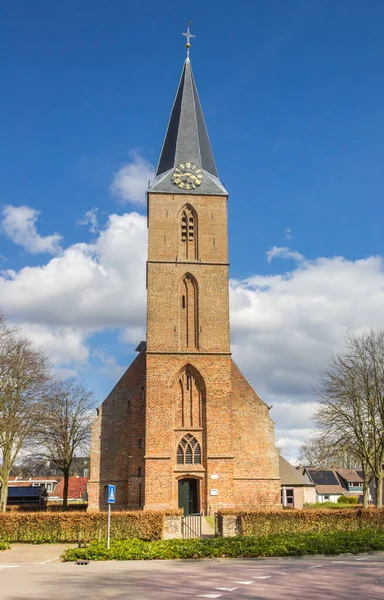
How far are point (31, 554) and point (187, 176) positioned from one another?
24924 millimetres

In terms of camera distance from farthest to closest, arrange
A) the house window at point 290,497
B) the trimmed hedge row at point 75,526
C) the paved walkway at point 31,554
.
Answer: the house window at point 290,497 < the trimmed hedge row at point 75,526 < the paved walkway at point 31,554

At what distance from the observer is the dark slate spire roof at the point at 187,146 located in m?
37.5

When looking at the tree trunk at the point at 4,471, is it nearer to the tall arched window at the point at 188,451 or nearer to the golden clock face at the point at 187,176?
the tall arched window at the point at 188,451

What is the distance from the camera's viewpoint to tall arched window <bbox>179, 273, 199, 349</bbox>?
34562mm

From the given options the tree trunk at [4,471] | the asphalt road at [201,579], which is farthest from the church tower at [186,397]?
the asphalt road at [201,579]

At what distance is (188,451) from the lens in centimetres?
3294

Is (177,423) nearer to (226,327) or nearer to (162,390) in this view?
(162,390)

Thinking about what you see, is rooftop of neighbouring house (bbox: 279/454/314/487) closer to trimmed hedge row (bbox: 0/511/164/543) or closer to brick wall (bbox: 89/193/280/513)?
brick wall (bbox: 89/193/280/513)

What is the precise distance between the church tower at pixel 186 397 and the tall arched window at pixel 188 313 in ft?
0.19

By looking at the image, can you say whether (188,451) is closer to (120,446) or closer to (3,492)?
(120,446)

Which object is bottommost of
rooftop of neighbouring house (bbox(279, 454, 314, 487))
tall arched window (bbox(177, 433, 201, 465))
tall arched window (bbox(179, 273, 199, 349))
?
rooftop of neighbouring house (bbox(279, 454, 314, 487))

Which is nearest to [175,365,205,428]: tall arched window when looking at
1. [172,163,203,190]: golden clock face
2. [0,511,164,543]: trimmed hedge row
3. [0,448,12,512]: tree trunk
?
[0,448,12,512]: tree trunk

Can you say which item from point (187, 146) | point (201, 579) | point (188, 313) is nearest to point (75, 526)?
point (201, 579)

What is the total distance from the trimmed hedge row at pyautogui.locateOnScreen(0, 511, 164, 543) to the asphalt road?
4656mm
